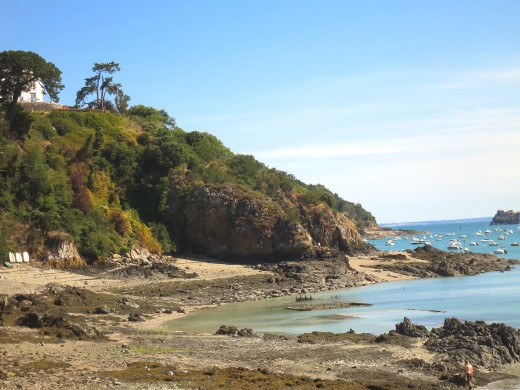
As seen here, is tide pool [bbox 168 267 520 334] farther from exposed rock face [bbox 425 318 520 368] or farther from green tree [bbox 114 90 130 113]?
green tree [bbox 114 90 130 113]

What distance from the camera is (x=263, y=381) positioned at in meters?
19.6

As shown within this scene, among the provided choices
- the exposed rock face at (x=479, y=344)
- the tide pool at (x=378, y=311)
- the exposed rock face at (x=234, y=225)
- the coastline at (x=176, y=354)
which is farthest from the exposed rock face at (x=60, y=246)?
the exposed rock face at (x=479, y=344)

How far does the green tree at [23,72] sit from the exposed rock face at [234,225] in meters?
16.9

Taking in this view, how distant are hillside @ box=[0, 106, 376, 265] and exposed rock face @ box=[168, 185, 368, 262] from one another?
105 millimetres

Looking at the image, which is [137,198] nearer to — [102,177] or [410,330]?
[102,177]

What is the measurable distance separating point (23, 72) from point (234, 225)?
24985 millimetres

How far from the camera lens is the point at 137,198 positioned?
218 ft

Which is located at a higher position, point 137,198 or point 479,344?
point 137,198

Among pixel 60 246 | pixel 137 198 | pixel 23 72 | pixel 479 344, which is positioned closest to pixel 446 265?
pixel 137 198

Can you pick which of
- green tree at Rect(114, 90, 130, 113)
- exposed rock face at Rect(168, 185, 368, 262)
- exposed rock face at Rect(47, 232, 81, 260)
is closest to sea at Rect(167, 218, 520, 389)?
exposed rock face at Rect(168, 185, 368, 262)

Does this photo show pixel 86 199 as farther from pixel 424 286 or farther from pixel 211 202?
pixel 424 286

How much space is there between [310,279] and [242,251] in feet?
32.1

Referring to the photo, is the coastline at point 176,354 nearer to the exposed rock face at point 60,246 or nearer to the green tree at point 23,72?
the exposed rock face at point 60,246

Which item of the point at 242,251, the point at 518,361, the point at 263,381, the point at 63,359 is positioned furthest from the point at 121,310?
the point at 242,251
